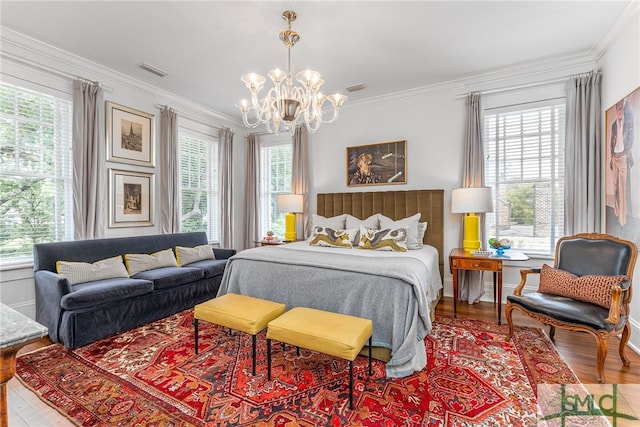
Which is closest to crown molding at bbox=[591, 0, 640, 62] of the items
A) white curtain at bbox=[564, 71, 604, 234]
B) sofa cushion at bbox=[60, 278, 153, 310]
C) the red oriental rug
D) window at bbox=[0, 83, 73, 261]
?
white curtain at bbox=[564, 71, 604, 234]

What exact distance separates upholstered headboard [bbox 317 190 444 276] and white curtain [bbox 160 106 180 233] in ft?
7.64

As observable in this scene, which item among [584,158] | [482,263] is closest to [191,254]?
[482,263]

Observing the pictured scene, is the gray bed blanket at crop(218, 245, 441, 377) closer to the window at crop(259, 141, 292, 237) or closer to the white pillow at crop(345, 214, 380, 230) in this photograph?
the white pillow at crop(345, 214, 380, 230)

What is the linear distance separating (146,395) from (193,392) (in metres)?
0.30

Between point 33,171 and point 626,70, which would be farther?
point 33,171

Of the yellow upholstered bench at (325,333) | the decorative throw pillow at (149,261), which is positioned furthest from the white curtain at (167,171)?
the yellow upholstered bench at (325,333)

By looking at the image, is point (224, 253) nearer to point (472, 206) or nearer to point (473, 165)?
point (472, 206)

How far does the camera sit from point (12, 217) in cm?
311

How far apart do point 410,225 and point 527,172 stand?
1655mm

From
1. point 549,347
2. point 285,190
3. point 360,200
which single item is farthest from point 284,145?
point 549,347

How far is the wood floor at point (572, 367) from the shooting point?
174 centimetres

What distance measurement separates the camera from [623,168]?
2.79 meters

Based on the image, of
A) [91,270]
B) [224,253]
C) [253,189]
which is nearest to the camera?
[91,270]

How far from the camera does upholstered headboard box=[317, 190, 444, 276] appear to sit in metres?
4.21
